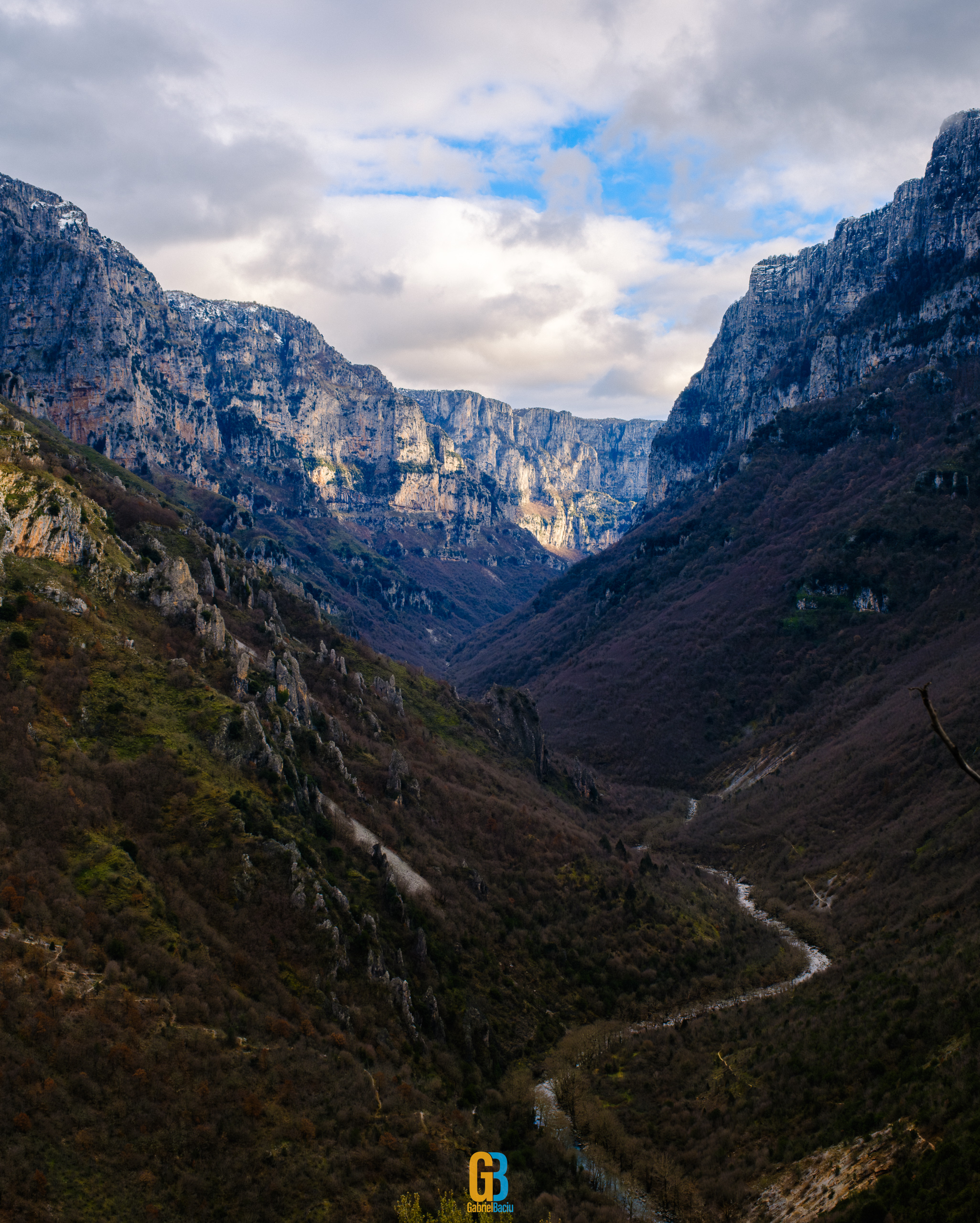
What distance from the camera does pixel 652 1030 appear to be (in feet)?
260

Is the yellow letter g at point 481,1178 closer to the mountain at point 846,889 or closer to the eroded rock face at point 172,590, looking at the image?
the mountain at point 846,889

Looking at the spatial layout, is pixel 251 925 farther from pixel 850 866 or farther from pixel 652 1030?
pixel 850 866

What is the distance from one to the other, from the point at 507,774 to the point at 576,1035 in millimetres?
68271

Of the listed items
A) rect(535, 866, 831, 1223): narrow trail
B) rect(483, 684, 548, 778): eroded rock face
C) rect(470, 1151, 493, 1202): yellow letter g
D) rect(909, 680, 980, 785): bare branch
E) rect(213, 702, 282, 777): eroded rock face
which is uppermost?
rect(909, 680, 980, 785): bare branch

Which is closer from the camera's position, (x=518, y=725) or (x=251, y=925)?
(x=251, y=925)

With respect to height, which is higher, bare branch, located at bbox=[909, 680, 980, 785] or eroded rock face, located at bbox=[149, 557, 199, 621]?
eroded rock face, located at bbox=[149, 557, 199, 621]

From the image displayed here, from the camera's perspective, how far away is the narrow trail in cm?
5419

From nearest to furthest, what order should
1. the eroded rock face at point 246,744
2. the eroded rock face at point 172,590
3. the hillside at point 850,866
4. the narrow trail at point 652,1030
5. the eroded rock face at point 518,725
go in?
the hillside at point 850,866 < the narrow trail at point 652,1030 < the eroded rock face at point 246,744 < the eroded rock face at point 172,590 < the eroded rock face at point 518,725

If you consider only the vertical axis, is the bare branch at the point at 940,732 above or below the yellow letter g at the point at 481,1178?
above

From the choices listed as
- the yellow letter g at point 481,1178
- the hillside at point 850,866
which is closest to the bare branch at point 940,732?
the hillside at point 850,866

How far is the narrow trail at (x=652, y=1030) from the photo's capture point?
5419cm

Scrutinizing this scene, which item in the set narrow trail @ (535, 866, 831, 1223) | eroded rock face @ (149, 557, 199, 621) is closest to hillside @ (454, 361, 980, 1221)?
narrow trail @ (535, 866, 831, 1223)

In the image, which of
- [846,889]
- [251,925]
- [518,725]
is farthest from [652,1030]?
[518,725]

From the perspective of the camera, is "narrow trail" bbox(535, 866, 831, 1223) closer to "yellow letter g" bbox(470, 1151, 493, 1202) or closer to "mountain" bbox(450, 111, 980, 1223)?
"mountain" bbox(450, 111, 980, 1223)
